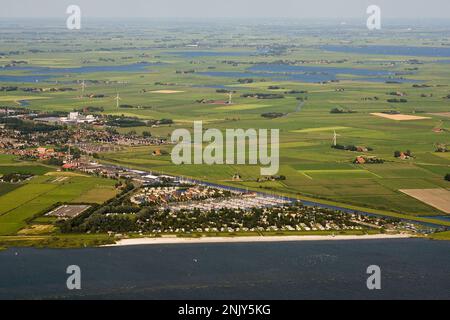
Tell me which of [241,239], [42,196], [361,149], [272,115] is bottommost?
[241,239]

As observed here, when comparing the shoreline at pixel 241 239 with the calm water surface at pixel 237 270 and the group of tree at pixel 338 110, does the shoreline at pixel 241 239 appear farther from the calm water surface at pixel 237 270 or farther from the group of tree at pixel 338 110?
the group of tree at pixel 338 110

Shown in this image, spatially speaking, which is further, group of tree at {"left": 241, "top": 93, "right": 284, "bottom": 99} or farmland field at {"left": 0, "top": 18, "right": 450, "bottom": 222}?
group of tree at {"left": 241, "top": 93, "right": 284, "bottom": 99}

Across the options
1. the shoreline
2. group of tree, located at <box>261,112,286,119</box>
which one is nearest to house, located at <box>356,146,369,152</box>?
group of tree, located at <box>261,112,286,119</box>

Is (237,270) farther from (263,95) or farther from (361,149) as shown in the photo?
(263,95)

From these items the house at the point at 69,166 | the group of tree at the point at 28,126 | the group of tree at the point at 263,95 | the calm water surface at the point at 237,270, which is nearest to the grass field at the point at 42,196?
the house at the point at 69,166

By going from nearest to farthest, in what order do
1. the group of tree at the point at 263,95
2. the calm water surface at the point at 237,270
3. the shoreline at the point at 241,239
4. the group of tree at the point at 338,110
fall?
the calm water surface at the point at 237,270 → the shoreline at the point at 241,239 → the group of tree at the point at 338,110 → the group of tree at the point at 263,95

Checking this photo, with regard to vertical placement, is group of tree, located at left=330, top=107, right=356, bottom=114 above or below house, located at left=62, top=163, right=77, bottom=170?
above

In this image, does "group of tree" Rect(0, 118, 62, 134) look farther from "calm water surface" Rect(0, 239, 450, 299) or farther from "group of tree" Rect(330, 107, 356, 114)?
"calm water surface" Rect(0, 239, 450, 299)

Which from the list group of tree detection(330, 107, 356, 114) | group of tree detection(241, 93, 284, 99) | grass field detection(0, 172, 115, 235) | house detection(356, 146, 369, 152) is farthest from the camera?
group of tree detection(241, 93, 284, 99)

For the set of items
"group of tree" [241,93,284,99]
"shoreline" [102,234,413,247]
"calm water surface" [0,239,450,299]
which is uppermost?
"group of tree" [241,93,284,99]

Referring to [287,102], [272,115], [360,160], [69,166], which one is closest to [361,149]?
[360,160]
